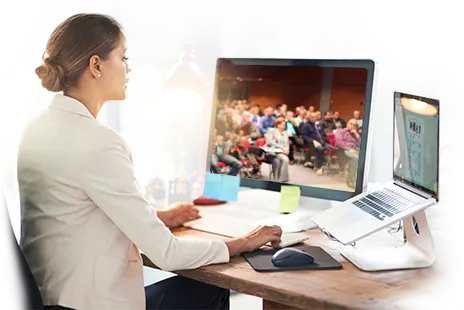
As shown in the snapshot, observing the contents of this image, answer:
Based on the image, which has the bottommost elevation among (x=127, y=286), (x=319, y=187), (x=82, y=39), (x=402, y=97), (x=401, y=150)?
(x=127, y=286)

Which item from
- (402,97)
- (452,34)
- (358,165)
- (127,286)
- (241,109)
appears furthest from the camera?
(452,34)

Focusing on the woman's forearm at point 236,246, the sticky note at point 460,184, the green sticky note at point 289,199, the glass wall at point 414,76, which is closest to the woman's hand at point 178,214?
the green sticky note at point 289,199

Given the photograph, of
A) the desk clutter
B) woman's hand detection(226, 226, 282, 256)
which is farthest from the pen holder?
woman's hand detection(226, 226, 282, 256)

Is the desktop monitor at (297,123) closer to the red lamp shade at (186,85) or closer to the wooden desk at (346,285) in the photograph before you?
the red lamp shade at (186,85)

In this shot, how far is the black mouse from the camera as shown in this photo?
5.48ft

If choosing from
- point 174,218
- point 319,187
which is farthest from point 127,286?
point 319,187

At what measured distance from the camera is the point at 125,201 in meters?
1.59

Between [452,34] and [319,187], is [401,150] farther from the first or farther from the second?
[452,34]

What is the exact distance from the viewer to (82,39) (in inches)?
66.5

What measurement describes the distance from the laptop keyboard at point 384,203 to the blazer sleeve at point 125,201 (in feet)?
1.64

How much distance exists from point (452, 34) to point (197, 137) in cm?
139

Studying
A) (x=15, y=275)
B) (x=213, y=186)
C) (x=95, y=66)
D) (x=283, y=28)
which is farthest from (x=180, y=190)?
(x=283, y=28)

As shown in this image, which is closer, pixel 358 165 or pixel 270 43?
pixel 358 165

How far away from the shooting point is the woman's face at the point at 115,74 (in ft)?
5.72
